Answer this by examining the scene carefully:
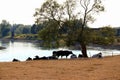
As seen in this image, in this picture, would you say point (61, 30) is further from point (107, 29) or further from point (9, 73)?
point (9, 73)

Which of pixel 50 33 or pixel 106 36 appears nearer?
pixel 50 33

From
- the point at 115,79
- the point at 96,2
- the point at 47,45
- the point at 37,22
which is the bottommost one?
the point at 115,79

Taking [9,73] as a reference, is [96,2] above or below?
above

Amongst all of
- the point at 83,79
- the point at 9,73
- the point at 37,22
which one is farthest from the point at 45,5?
the point at 83,79

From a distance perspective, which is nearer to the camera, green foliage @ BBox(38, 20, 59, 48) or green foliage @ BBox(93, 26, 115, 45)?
green foliage @ BBox(38, 20, 59, 48)

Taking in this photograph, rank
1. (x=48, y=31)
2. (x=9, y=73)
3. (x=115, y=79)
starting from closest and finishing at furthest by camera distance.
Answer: (x=115, y=79)
(x=9, y=73)
(x=48, y=31)

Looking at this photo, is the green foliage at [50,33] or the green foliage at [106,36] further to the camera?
the green foliage at [106,36]

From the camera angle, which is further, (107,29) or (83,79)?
(107,29)

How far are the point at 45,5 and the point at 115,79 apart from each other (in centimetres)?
2277

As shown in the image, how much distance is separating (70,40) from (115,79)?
21684 millimetres

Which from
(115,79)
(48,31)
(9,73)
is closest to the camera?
(115,79)

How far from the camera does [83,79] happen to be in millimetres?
18078

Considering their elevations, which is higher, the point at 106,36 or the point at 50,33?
the point at 50,33

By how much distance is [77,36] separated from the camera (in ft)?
129
